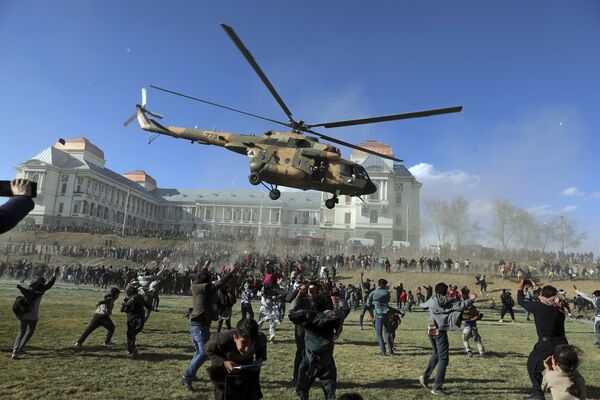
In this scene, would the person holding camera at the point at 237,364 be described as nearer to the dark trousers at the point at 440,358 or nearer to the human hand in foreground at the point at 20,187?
the human hand in foreground at the point at 20,187

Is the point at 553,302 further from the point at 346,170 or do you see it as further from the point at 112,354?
the point at 346,170

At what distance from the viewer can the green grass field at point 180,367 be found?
6207 millimetres

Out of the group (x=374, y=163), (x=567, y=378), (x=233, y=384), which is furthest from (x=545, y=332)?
(x=374, y=163)

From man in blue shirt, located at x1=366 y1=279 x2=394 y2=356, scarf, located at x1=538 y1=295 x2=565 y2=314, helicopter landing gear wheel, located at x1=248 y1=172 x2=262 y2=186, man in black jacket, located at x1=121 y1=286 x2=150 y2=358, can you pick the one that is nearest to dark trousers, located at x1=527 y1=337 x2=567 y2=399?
scarf, located at x1=538 y1=295 x2=565 y2=314

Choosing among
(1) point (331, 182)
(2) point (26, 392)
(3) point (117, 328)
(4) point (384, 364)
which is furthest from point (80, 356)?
(1) point (331, 182)

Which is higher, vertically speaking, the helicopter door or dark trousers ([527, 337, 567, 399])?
the helicopter door

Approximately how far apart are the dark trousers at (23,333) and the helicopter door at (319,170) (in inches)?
355

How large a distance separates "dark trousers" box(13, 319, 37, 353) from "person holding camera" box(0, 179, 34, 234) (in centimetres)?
643

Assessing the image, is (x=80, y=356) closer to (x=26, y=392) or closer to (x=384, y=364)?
(x=26, y=392)

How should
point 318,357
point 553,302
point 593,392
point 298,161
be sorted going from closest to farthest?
point 318,357
point 553,302
point 593,392
point 298,161

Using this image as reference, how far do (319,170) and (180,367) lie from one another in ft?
26.7

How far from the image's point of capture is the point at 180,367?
7.74 metres

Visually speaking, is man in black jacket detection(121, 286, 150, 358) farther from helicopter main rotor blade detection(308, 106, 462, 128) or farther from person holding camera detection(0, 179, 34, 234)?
helicopter main rotor blade detection(308, 106, 462, 128)

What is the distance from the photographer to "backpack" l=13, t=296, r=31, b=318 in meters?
7.71
